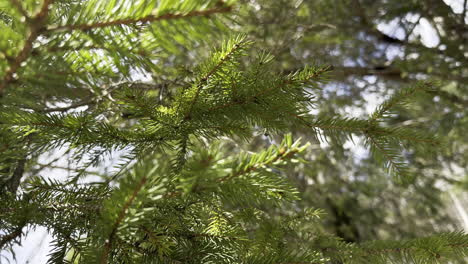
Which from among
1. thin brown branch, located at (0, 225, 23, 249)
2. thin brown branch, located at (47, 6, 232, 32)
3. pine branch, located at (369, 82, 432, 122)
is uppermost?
thin brown branch, located at (47, 6, 232, 32)

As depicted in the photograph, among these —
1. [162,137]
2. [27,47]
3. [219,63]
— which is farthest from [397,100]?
[27,47]

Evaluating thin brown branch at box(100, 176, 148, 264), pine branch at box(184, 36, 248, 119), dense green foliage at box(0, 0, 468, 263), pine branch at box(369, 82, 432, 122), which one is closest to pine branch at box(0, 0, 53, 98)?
dense green foliage at box(0, 0, 468, 263)

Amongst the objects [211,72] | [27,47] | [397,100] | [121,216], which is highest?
[27,47]

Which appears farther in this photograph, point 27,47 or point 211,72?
point 211,72

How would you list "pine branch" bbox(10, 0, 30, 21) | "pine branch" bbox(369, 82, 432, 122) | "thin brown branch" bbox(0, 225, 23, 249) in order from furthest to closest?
1. "pine branch" bbox(369, 82, 432, 122)
2. "thin brown branch" bbox(0, 225, 23, 249)
3. "pine branch" bbox(10, 0, 30, 21)

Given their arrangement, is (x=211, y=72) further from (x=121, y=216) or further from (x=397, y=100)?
(x=397, y=100)

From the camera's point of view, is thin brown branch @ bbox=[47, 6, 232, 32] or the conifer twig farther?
the conifer twig

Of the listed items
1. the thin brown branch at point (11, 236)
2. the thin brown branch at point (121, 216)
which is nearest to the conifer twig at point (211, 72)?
the thin brown branch at point (121, 216)

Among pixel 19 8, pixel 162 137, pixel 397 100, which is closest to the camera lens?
pixel 19 8

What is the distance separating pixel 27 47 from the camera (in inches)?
18.3

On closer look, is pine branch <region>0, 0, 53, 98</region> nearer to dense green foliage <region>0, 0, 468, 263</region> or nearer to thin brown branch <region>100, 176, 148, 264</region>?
dense green foliage <region>0, 0, 468, 263</region>

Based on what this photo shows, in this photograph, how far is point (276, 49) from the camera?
7.80 feet

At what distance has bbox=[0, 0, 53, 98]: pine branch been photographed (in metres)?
0.46

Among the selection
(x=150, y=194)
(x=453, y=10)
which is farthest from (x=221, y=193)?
(x=453, y=10)
